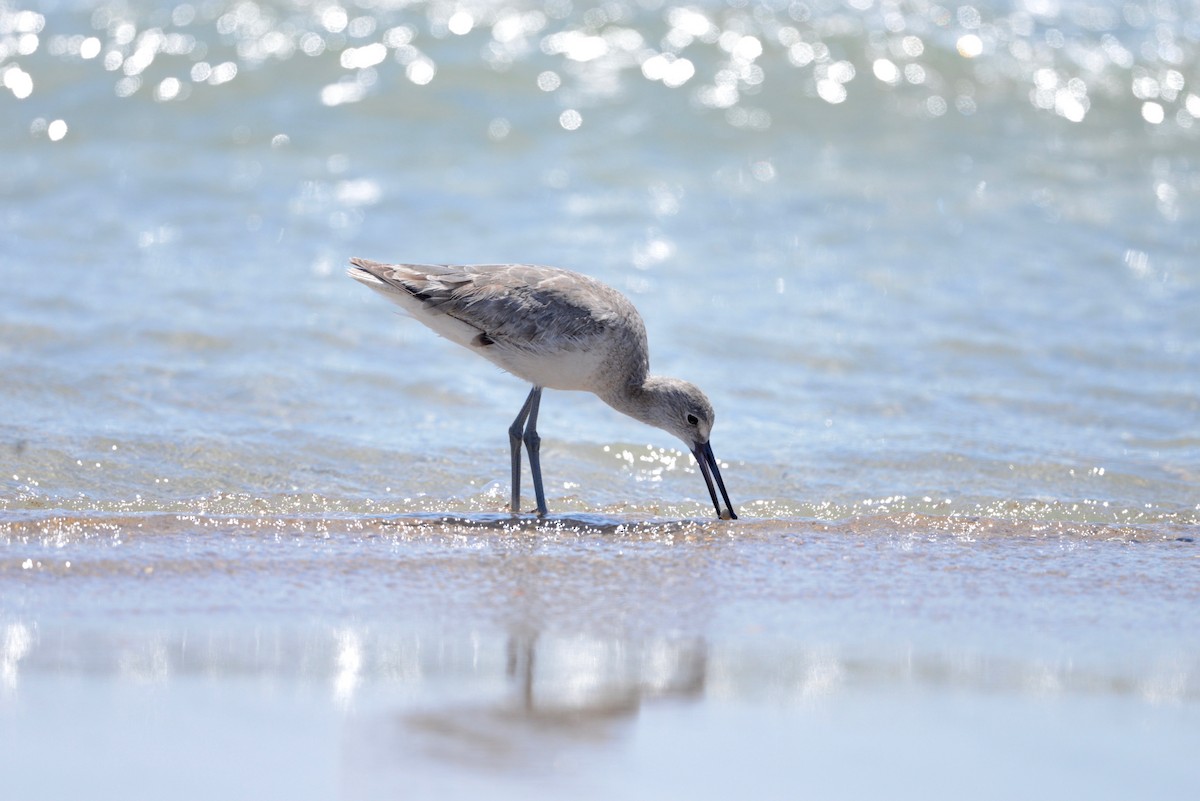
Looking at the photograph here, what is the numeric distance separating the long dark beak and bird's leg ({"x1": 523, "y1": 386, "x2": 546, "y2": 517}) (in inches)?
27.4

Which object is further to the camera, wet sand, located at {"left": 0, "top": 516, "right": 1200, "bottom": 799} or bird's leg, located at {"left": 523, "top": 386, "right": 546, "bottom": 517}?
bird's leg, located at {"left": 523, "top": 386, "right": 546, "bottom": 517}

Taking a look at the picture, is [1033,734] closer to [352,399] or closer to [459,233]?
[352,399]

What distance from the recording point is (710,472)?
6289mm

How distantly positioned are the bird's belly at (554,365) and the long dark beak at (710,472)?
55 cm

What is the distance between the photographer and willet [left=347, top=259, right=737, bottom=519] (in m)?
6.14

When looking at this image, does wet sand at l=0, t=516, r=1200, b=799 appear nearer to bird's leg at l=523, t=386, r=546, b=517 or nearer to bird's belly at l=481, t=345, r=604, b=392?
bird's leg at l=523, t=386, r=546, b=517

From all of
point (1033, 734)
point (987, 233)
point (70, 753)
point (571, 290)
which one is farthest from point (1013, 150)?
point (70, 753)

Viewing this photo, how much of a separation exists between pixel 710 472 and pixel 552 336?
3.04ft

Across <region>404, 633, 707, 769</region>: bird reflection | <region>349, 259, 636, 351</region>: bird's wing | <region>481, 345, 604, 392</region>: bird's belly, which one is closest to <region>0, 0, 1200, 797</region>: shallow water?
<region>404, 633, 707, 769</region>: bird reflection

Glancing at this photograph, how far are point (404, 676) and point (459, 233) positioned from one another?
23.5ft

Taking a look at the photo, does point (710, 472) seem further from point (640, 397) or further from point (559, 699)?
point (559, 699)

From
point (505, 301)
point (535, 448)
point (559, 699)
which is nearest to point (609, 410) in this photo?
point (535, 448)

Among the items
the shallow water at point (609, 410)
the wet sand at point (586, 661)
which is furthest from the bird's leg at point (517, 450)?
the wet sand at point (586, 661)

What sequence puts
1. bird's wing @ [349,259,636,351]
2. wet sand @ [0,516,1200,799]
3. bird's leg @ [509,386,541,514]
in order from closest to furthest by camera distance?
wet sand @ [0,516,1200,799], bird's wing @ [349,259,636,351], bird's leg @ [509,386,541,514]
